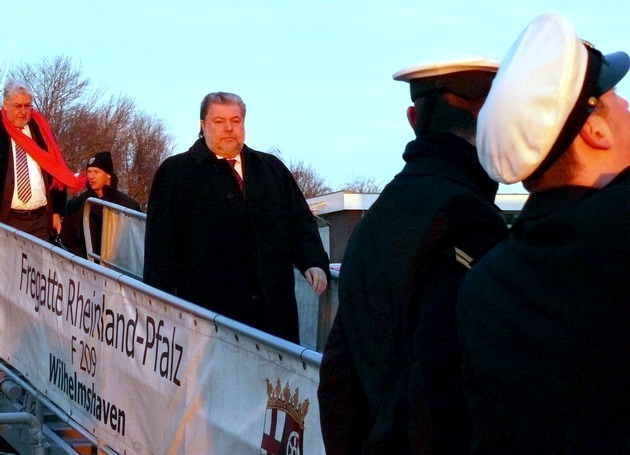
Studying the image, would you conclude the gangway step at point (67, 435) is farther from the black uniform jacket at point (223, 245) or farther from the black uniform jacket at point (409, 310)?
the black uniform jacket at point (409, 310)

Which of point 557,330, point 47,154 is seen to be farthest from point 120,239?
point 557,330

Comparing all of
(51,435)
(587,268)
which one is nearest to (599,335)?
(587,268)

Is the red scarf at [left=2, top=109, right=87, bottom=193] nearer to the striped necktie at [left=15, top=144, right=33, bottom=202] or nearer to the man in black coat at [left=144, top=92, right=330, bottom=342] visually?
the striped necktie at [left=15, top=144, right=33, bottom=202]

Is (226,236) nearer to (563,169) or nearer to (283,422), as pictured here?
(283,422)

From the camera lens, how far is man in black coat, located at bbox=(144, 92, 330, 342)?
5.82 m

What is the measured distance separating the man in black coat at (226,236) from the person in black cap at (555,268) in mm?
3888

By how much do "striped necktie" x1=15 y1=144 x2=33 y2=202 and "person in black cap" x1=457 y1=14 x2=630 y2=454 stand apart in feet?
23.2

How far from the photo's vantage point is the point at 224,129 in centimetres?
595

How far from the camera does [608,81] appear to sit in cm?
192

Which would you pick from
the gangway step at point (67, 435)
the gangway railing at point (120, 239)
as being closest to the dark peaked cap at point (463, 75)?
the gangway step at point (67, 435)

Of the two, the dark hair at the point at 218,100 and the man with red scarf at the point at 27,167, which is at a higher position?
the dark hair at the point at 218,100

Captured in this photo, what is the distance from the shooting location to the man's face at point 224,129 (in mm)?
5941

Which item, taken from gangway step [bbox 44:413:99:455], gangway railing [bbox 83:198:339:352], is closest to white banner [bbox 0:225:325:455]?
gangway step [bbox 44:413:99:455]

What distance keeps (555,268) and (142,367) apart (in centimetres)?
400
